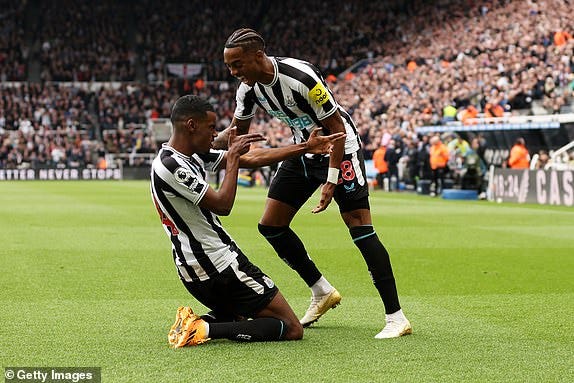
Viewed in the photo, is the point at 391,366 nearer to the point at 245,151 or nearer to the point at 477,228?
the point at 245,151

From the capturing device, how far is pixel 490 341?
6633 millimetres

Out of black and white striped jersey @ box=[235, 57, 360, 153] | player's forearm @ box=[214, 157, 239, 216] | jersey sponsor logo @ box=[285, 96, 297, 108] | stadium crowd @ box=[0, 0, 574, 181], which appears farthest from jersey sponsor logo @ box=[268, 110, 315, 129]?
stadium crowd @ box=[0, 0, 574, 181]

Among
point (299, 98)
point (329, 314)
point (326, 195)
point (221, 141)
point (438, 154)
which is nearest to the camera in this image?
point (326, 195)

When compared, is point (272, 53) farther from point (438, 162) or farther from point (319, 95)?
point (319, 95)


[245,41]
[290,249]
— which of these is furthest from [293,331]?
[245,41]

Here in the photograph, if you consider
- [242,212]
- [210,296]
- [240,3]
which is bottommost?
[242,212]

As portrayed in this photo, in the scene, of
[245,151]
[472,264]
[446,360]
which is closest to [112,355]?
[245,151]

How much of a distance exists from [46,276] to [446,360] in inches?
212

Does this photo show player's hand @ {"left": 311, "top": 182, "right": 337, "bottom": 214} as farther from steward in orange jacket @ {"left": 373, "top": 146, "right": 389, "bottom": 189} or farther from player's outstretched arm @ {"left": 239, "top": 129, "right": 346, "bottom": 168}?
steward in orange jacket @ {"left": 373, "top": 146, "right": 389, "bottom": 189}

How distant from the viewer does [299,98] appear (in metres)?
7.04

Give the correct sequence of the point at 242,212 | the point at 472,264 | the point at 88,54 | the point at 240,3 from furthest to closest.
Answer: the point at 240,3 < the point at 88,54 < the point at 242,212 < the point at 472,264

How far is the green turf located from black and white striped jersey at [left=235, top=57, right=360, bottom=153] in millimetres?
1444

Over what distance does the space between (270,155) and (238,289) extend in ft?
2.91

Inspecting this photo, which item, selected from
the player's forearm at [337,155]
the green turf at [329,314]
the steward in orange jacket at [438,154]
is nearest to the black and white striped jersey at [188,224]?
the green turf at [329,314]
